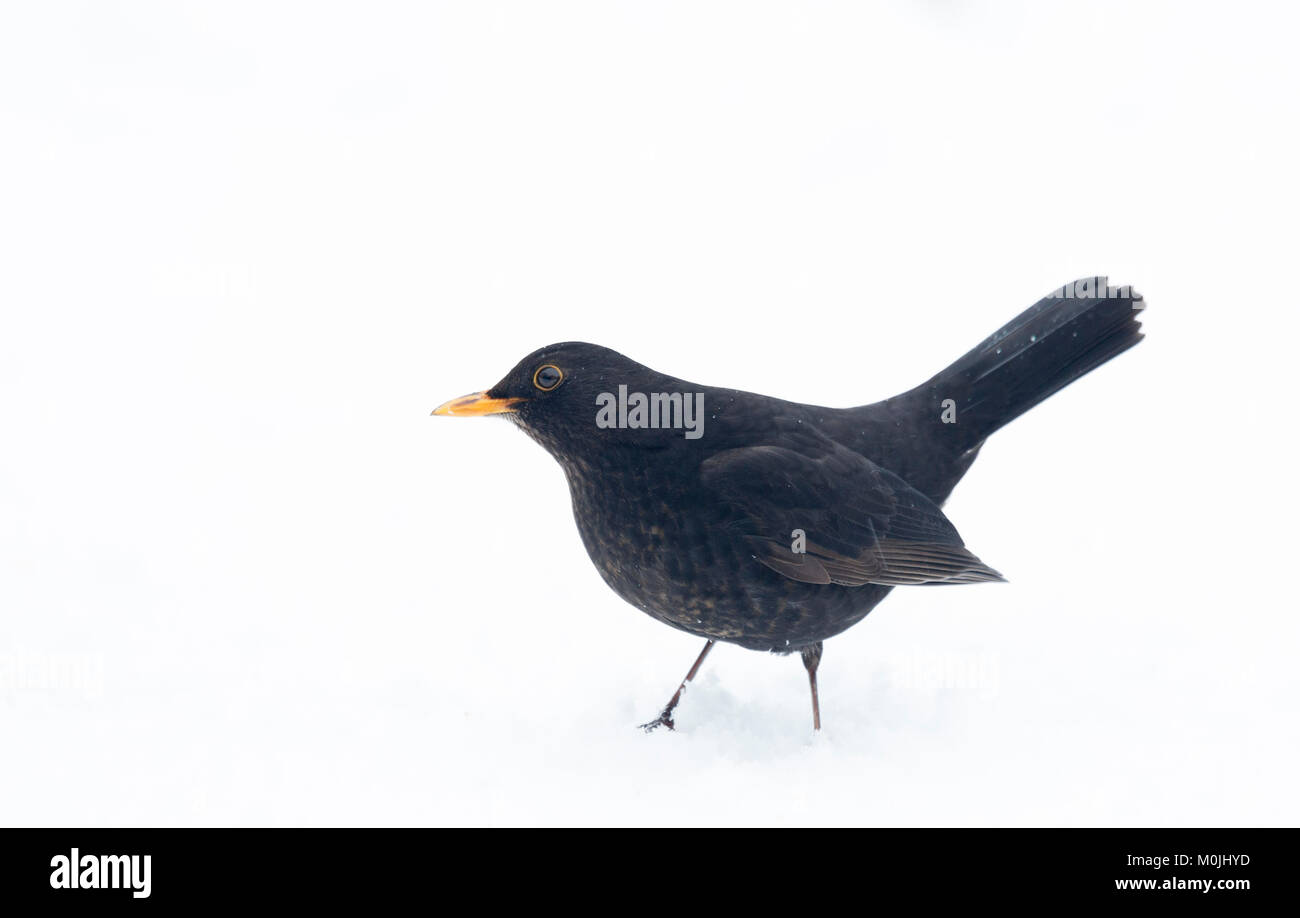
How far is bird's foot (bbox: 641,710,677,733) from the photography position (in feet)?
12.6

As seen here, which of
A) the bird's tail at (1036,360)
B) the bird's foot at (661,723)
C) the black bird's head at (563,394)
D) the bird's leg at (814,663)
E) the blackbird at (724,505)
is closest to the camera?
the blackbird at (724,505)

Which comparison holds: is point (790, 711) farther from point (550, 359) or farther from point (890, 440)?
point (550, 359)

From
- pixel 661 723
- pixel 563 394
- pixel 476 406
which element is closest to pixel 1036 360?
pixel 563 394

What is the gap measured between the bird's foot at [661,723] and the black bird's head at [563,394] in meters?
1.11

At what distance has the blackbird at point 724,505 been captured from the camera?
10.9ft

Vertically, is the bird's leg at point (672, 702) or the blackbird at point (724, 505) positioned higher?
Answer: the blackbird at point (724, 505)

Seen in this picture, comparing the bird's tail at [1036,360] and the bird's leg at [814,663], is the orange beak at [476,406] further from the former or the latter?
the bird's tail at [1036,360]

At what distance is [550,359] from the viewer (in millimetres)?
3459

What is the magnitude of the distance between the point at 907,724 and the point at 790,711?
44 cm

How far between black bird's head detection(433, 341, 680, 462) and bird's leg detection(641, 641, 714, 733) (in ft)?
3.48

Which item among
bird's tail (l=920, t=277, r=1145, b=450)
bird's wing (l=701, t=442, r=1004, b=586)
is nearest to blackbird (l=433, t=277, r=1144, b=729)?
bird's wing (l=701, t=442, r=1004, b=586)

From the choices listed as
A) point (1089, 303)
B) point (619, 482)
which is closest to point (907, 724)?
point (619, 482)

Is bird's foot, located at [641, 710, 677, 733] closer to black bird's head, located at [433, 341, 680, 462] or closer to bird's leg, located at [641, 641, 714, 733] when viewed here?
bird's leg, located at [641, 641, 714, 733]

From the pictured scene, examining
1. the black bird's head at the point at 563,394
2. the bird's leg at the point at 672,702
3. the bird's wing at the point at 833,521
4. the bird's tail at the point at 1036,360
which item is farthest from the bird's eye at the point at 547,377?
the bird's tail at the point at 1036,360
